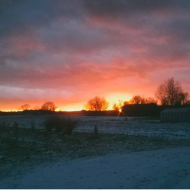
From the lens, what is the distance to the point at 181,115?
44969 mm

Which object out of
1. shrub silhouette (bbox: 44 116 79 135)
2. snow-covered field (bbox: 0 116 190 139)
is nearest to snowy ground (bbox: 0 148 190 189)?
snow-covered field (bbox: 0 116 190 139)

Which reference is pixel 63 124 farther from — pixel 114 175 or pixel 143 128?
pixel 114 175

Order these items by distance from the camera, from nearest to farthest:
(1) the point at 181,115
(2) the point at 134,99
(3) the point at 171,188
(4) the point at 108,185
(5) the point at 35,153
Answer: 1. (3) the point at 171,188
2. (4) the point at 108,185
3. (5) the point at 35,153
4. (1) the point at 181,115
5. (2) the point at 134,99

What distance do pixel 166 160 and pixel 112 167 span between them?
2258mm

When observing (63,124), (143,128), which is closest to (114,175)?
(63,124)

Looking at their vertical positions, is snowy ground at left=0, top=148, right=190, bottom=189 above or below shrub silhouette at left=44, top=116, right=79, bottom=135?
below

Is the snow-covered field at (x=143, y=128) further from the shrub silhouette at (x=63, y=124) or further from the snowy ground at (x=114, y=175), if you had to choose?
the snowy ground at (x=114, y=175)

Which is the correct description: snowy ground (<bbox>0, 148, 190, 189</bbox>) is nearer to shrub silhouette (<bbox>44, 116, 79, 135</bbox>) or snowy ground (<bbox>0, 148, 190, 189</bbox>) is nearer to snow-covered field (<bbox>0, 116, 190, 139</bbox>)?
snow-covered field (<bbox>0, 116, 190, 139</bbox>)

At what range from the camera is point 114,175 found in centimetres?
831

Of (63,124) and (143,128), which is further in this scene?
(143,128)

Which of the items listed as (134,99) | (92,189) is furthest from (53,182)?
(134,99)

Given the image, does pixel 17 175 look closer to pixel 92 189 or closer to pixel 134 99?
pixel 92 189

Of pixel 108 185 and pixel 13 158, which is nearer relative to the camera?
pixel 108 185

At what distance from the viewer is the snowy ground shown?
7.36 meters
